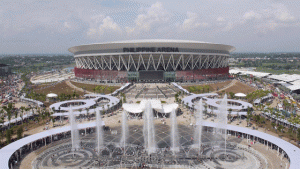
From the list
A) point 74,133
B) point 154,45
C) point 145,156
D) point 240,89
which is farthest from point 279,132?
point 154,45

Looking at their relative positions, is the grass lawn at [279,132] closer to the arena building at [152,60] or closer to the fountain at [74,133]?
the fountain at [74,133]

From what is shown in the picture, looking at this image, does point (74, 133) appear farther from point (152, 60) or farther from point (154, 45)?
point (152, 60)

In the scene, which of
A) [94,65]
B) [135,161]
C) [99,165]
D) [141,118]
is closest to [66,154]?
[99,165]

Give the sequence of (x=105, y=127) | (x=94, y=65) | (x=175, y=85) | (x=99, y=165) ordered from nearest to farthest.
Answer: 1. (x=99, y=165)
2. (x=105, y=127)
3. (x=175, y=85)
4. (x=94, y=65)

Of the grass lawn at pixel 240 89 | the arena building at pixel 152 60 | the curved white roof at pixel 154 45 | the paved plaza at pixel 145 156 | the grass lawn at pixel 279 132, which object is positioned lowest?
the paved plaza at pixel 145 156

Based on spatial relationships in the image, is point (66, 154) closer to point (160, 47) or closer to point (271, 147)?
point (271, 147)

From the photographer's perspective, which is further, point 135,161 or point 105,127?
point 105,127

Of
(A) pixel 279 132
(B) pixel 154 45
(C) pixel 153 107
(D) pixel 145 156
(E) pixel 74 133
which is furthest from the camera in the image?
(B) pixel 154 45

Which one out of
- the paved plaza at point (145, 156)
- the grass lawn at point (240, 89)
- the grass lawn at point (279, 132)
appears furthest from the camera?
the grass lawn at point (240, 89)

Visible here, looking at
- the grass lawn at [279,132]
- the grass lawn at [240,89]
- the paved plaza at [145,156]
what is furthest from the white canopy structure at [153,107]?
the grass lawn at [240,89]
